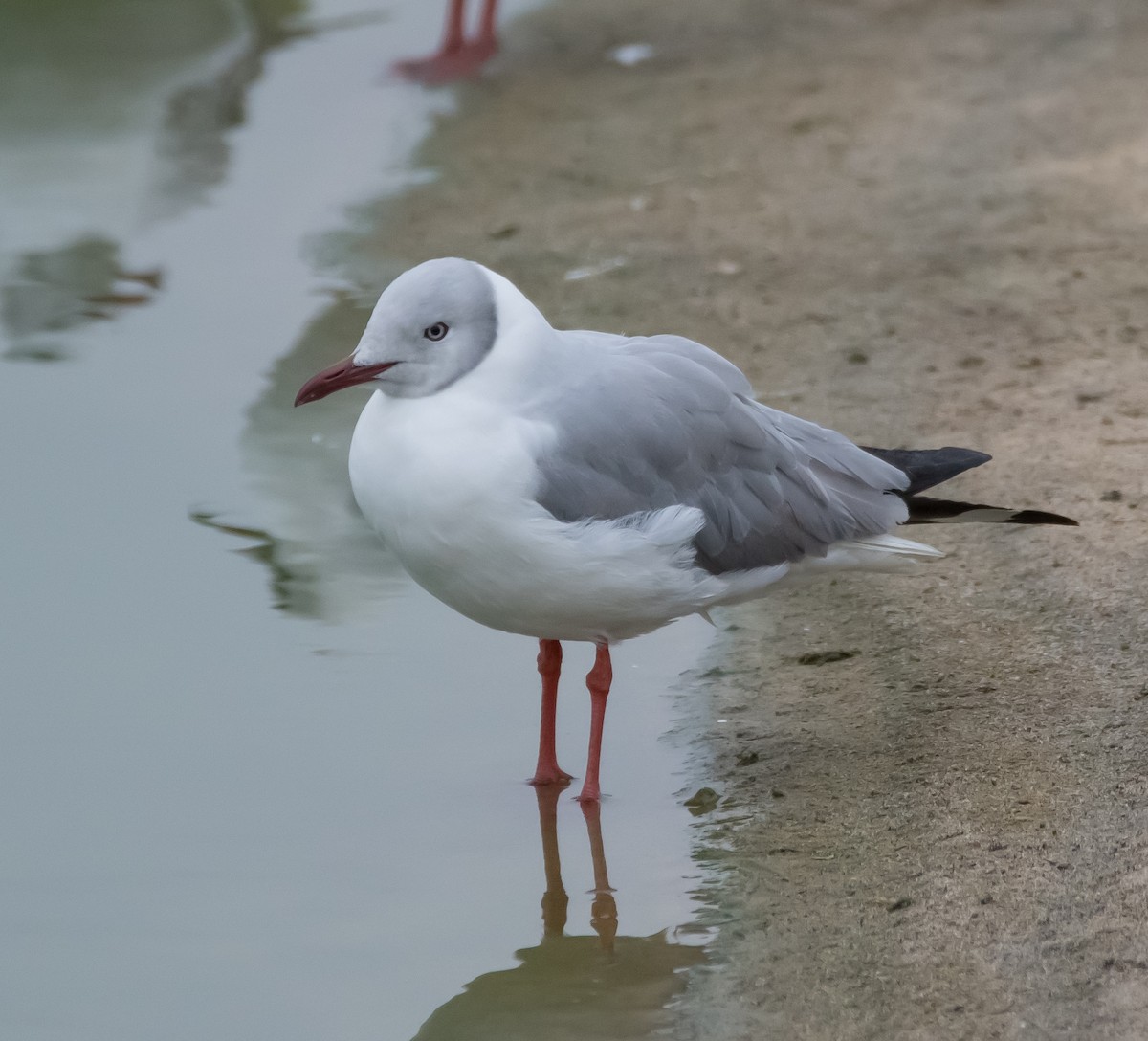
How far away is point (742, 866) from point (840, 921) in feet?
1.12

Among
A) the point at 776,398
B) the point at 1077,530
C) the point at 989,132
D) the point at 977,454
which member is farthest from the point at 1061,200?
the point at 977,454

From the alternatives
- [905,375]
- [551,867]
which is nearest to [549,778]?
[551,867]

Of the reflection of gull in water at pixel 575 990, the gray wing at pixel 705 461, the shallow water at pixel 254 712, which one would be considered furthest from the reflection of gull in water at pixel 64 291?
the reflection of gull in water at pixel 575 990

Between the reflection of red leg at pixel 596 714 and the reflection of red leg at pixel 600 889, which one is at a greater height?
the reflection of red leg at pixel 596 714

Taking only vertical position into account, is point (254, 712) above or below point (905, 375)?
below

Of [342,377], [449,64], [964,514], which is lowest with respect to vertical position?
[964,514]

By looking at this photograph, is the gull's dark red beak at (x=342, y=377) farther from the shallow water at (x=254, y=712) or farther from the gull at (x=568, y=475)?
the shallow water at (x=254, y=712)

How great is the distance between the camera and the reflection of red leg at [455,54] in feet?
29.1

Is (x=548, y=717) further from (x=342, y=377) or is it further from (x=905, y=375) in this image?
(x=905, y=375)

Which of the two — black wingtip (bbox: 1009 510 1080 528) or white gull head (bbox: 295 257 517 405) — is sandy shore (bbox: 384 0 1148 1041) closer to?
black wingtip (bbox: 1009 510 1080 528)

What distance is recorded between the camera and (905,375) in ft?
19.1

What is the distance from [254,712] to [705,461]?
1361mm

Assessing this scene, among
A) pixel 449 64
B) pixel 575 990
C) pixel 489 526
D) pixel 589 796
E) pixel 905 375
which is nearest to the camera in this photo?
pixel 575 990

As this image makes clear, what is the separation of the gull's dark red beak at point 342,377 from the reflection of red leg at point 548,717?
0.87m
